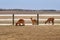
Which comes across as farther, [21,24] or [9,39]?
[21,24]

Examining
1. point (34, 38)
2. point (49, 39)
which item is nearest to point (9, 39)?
point (34, 38)

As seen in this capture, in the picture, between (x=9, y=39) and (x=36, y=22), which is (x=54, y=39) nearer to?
(x=9, y=39)

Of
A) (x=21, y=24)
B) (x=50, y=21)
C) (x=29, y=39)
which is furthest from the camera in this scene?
(x=50, y=21)

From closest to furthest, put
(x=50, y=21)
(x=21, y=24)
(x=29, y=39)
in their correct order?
(x=29, y=39) < (x=21, y=24) < (x=50, y=21)

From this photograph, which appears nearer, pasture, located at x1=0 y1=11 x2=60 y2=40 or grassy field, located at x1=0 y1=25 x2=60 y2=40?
grassy field, located at x1=0 y1=25 x2=60 y2=40

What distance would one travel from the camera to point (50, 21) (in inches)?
532

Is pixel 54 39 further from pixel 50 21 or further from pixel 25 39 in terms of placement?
pixel 50 21

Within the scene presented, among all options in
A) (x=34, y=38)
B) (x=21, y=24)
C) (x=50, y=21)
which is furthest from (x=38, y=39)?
(x=50, y=21)

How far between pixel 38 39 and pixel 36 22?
219 inches

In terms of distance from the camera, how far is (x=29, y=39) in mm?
7316

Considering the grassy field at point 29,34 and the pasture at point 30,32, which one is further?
the pasture at point 30,32

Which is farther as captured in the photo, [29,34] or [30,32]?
[30,32]

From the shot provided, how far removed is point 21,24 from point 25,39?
497cm

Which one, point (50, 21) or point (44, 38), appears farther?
point (50, 21)
